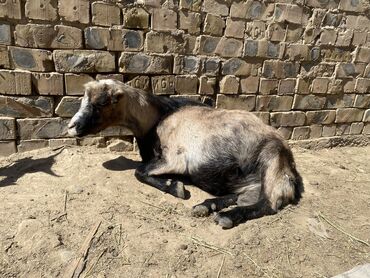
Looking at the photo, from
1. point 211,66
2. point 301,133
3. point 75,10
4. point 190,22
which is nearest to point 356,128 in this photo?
point 301,133

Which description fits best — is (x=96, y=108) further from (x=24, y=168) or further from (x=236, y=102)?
(x=236, y=102)

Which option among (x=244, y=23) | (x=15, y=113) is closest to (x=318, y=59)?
(x=244, y=23)

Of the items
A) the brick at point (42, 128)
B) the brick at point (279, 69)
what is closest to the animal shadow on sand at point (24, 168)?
the brick at point (42, 128)

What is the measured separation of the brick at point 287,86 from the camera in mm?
4918

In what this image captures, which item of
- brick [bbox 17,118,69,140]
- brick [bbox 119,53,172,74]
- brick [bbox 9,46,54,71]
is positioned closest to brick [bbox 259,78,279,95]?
brick [bbox 119,53,172,74]

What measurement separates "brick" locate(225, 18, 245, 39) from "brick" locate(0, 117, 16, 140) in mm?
2698

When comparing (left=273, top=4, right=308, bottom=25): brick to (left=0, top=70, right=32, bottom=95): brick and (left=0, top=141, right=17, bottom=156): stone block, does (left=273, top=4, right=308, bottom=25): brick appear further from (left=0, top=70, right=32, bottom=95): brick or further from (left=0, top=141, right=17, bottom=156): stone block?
(left=0, top=141, right=17, bottom=156): stone block

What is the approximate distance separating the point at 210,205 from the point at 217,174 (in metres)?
0.34

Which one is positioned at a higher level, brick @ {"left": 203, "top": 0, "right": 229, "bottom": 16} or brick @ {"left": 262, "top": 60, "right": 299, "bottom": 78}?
brick @ {"left": 203, "top": 0, "right": 229, "bottom": 16}

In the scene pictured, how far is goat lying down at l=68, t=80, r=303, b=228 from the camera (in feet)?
11.2

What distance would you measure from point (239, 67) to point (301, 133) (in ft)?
4.92

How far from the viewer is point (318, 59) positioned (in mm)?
5016

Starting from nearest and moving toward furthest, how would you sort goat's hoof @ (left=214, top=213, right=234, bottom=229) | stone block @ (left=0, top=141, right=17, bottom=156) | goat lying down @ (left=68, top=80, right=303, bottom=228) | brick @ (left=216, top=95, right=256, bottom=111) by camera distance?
goat's hoof @ (left=214, top=213, right=234, bottom=229) < goat lying down @ (left=68, top=80, right=303, bottom=228) < stone block @ (left=0, top=141, right=17, bottom=156) < brick @ (left=216, top=95, right=256, bottom=111)

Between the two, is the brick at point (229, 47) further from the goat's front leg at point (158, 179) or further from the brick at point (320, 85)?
the goat's front leg at point (158, 179)
